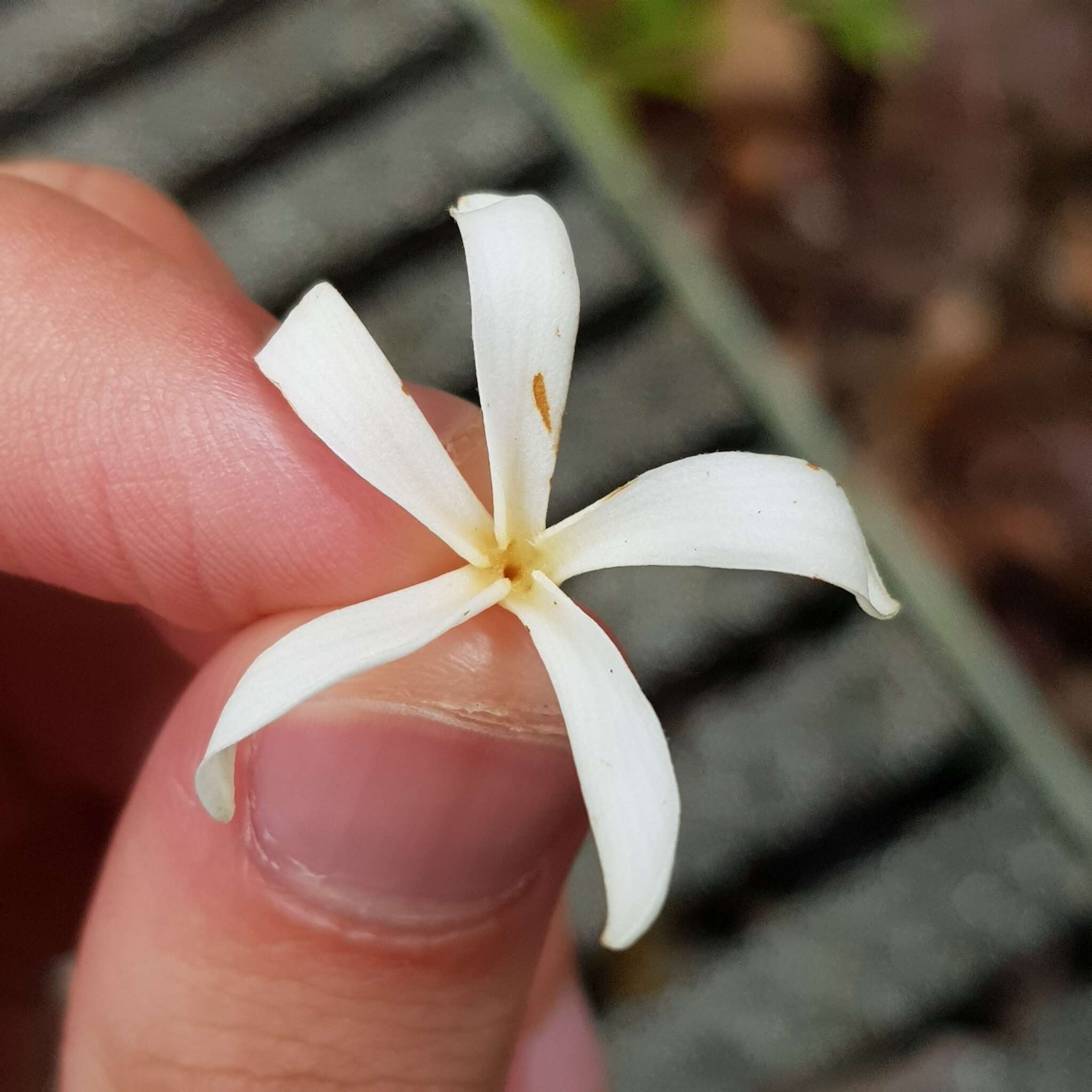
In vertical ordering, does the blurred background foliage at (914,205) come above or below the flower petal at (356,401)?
below

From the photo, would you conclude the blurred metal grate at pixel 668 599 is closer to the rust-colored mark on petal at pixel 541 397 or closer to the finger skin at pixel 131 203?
the finger skin at pixel 131 203

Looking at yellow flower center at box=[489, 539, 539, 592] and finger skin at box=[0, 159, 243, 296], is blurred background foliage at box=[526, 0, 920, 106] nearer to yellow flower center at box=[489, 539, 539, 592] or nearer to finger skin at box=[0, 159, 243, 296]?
finger skin at box=[0, 159, 243, 296]

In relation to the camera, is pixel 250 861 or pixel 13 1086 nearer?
pixel 250 861

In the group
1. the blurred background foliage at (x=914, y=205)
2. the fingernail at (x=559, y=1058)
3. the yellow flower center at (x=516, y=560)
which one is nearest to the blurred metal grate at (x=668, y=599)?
the fingernail at (x=559, y=1058)

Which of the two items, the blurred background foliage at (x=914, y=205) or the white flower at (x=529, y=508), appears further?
the blurred background foliage at (x=914, y=205)

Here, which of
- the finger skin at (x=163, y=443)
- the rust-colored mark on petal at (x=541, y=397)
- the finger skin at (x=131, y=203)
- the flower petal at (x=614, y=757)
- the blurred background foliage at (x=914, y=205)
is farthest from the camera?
the blurred background foliage at (x=914, y=205)

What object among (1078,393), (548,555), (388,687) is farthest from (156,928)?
(1078,393)

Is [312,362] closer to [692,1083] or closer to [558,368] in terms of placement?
[558,368]

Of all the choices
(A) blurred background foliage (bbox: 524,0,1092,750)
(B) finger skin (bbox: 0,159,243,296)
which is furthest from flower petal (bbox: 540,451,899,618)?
(A) blurred background foliage (bbox: 524,0,1092,750)
